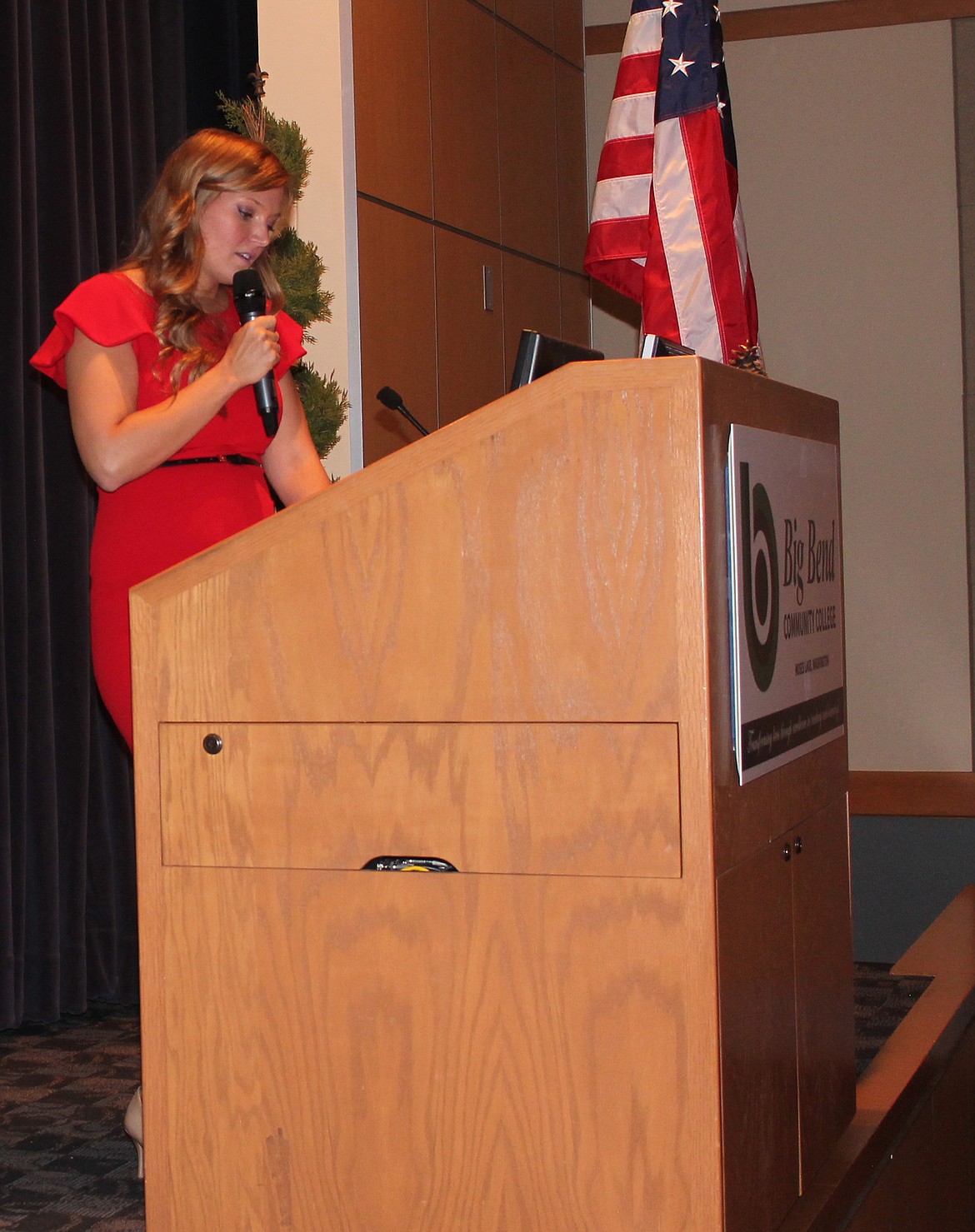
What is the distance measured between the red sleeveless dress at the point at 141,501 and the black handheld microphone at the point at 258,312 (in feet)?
0.31

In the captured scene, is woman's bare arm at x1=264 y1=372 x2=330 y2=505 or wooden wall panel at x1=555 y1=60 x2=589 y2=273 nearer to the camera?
woman's bare arm at x1=264 y1=372 x2=330 y2=505

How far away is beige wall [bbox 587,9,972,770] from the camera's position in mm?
4922

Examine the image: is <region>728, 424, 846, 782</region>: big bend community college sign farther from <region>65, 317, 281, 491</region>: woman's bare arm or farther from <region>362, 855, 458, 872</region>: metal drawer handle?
<region>65, 317, 281, 491</region>: woman's bare arm

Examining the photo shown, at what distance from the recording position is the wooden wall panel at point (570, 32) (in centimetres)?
514

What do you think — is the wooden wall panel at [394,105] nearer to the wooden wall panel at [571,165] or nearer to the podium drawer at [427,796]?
the wooden wall panel at [571,165]

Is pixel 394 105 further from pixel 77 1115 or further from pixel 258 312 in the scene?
pixel 77 1115

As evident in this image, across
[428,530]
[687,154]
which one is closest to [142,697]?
[428,530]

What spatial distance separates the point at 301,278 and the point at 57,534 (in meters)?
0.89

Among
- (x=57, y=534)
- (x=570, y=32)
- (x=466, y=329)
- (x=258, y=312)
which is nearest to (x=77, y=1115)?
(x=57, y=534)

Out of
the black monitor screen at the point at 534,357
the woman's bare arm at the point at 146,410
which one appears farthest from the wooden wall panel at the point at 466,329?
the black monitor screen at the point at 534,357

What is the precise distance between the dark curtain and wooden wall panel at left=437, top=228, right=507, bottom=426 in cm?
94

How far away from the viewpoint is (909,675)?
496 cm

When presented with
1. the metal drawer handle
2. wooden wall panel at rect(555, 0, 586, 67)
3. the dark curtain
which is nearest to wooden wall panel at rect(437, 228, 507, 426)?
the dark curtain

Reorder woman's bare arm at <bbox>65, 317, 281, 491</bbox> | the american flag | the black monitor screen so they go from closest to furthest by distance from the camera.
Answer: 1. the black monitor screen
2. woman's bare arm at <bbox>65, 317, 281, 491</bbox>
3. the american flag
